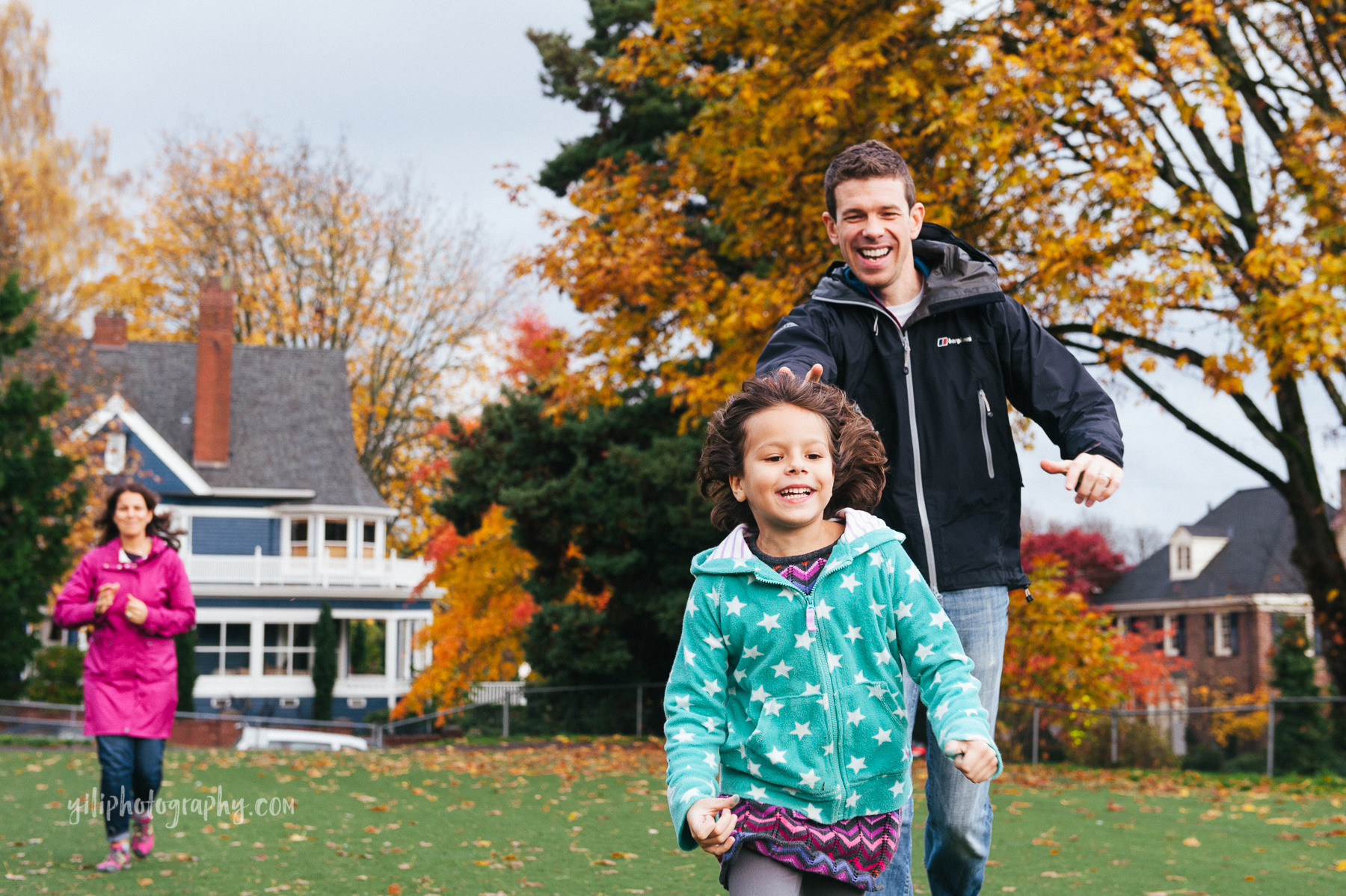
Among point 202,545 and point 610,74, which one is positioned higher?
point 610,74

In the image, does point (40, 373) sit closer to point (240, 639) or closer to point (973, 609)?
point (240, 639)

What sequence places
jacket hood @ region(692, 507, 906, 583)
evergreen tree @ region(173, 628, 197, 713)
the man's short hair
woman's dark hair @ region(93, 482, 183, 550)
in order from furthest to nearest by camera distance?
evergreen tree @ region(173, 628, 197, 713), woman's dark hair @ region(93, 482, 183, 550), the man's short hair, jacket hood @ region(692, 507, 906, 583)

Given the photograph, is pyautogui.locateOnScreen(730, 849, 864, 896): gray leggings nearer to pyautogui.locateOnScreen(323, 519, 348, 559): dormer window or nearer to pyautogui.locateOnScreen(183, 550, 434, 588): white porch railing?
pyautogui.locateOnScreen(183, 550, 434, 588): white porch railing

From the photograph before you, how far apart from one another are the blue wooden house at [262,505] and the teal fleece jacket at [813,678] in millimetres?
35386

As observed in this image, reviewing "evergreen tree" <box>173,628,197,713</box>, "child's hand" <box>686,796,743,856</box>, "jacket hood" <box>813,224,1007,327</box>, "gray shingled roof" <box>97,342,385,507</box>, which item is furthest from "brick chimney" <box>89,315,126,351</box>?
"child's hand" <box>686,796,743,856</box>

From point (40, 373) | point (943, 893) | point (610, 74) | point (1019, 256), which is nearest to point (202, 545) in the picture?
point (40, 373)

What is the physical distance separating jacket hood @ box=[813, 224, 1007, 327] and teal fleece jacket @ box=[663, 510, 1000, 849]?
3.29ft

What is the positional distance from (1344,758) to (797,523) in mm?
14446

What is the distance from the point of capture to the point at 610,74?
15461mm

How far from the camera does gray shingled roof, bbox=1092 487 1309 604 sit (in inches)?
1697

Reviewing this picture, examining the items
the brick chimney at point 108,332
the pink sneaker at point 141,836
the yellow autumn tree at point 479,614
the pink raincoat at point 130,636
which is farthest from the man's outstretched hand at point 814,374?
the brick chimney at point 108,332

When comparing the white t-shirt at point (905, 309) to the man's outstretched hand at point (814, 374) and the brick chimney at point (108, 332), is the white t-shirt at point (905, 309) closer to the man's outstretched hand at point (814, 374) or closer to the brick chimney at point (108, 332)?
the man's outstretched hand at point (814, 374)

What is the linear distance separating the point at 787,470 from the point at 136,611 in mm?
5123

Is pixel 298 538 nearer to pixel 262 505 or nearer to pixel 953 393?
pixel 262 505
